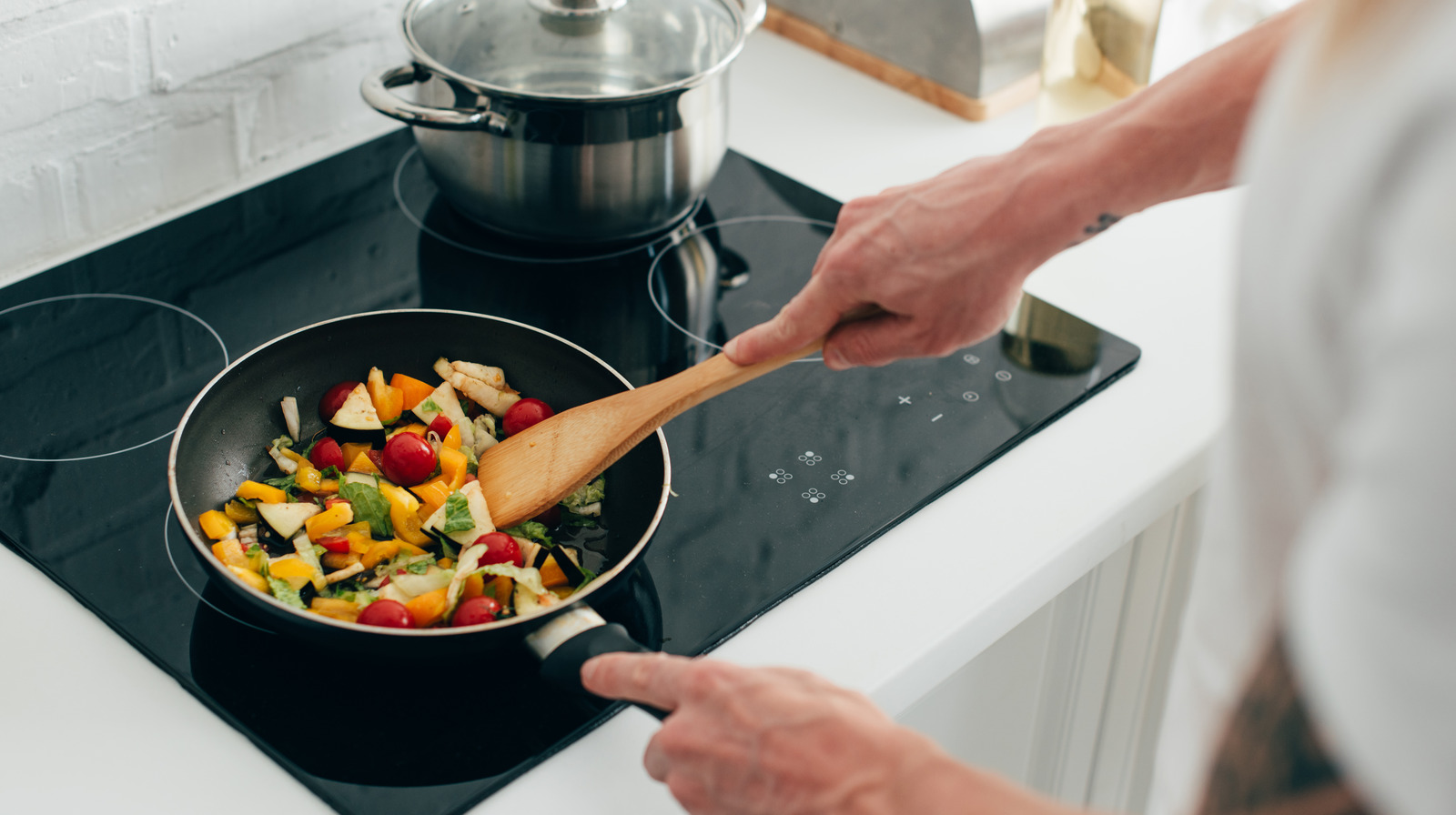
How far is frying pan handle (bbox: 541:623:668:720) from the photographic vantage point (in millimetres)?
625

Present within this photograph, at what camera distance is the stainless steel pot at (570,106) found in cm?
94

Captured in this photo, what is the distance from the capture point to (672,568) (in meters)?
0.77

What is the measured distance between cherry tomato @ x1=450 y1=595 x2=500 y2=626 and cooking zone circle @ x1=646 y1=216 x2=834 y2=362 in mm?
356

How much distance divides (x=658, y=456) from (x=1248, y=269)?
18.1 inches

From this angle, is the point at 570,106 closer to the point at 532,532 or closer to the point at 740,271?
the point at 740,271

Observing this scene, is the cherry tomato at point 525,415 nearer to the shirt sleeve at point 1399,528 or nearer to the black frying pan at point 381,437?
the black frying pan at point 381,437

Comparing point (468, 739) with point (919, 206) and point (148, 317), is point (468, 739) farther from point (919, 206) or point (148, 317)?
point (148, 317)

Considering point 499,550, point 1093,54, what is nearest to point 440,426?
point 499,550

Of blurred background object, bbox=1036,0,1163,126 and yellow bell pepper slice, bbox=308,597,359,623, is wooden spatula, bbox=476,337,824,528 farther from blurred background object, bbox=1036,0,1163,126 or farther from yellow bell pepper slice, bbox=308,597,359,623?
blurred background object, bbox=1036,0,1163,126

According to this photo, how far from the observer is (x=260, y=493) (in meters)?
0.77

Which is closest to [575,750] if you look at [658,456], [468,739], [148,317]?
[468,739]

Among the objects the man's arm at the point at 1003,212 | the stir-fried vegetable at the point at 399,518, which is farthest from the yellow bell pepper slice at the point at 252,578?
the man's arm at the point at 1003,212

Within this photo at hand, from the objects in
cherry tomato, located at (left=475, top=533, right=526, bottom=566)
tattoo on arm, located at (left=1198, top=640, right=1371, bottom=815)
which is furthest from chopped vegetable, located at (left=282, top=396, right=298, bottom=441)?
tattoo on arm, located at (left=1198, top=640, right=1371, bottom=815)

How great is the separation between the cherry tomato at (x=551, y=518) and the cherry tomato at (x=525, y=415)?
0.07 m
